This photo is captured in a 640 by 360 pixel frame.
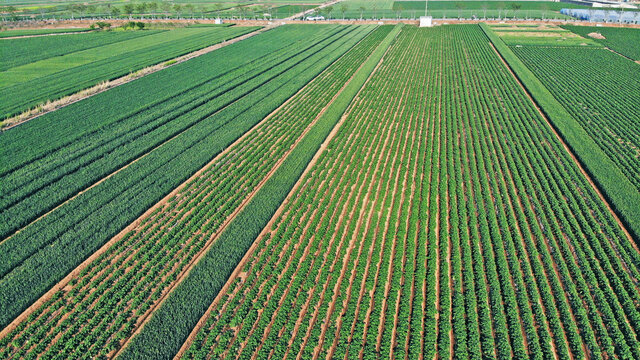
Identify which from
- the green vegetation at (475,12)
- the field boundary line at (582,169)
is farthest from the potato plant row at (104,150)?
the green vegetation at (475,12)

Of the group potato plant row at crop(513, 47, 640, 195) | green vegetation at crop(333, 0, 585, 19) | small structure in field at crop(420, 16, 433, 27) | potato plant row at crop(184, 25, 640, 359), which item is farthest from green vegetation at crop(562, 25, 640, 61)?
potato plant row at crop(184, 25, 640, 359)

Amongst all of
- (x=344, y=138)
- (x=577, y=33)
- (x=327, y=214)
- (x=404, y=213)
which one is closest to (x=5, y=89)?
(x=344, y=138)

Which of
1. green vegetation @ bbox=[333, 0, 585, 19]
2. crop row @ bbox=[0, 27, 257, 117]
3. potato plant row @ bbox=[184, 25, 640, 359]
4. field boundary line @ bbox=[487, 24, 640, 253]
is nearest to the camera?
potato plant row @ bbox=[184, 25, 640, 359]

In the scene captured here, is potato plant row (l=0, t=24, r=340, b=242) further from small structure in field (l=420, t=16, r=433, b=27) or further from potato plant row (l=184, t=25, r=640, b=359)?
small structure in field (l=420, t=16, r=433, b=27)

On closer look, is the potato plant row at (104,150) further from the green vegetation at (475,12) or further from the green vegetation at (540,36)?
the green vegetation at (475,12)

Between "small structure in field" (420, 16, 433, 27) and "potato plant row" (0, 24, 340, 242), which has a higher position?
"small structure in field" (420, 16, 433, 27)

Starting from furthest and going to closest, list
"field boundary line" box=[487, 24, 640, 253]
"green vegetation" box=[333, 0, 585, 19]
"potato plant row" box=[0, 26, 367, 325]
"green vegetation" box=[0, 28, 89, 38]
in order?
"green vegetation" box=[333, 0, 585, 19] < "green vegetation" box=[0, 28, 89, 38] < "field boundary line" box=[487, 24, 640, 253] < "potato plant row" box=[0, 26, 367, 325]
